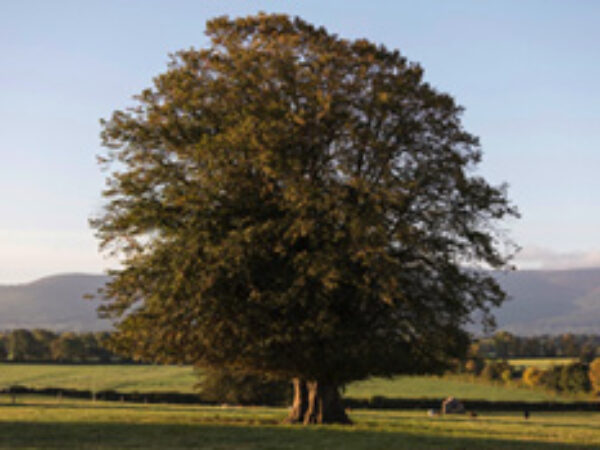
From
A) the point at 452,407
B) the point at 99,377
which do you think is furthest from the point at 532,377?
the point at 99,377

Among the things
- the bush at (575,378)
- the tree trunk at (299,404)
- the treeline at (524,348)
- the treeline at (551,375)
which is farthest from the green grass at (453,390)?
the tree trunk at (299,404)

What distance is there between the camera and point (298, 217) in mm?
33531

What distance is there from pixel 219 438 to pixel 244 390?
55.0m

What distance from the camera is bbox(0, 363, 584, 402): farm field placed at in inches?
4077

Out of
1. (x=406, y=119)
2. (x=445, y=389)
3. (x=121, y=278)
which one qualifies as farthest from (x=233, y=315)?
(x=445, y=389)

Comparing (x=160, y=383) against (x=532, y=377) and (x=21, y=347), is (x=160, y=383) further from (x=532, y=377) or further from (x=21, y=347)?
(x=532, y=377)

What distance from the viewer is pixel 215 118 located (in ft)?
122

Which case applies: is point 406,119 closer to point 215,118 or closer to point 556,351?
point 215,118

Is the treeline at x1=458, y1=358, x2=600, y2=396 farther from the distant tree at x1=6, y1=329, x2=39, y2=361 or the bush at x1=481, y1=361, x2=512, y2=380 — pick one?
the distant tree at x1=6, y1=329, x2=39, y2=361

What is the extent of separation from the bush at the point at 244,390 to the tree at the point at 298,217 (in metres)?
45.8

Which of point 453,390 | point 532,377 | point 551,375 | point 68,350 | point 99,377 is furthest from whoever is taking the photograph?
point 68,350

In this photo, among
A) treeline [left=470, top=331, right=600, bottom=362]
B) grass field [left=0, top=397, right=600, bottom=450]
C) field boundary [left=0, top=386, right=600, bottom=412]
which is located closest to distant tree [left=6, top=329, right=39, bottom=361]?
field boundary [left=0, top=386, right=600, bottom=412]

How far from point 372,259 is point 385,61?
9397 mm

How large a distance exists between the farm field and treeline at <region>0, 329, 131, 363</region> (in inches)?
220
